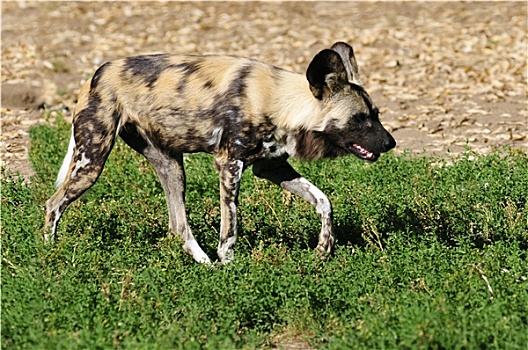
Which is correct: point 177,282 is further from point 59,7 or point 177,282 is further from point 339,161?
point 59,7

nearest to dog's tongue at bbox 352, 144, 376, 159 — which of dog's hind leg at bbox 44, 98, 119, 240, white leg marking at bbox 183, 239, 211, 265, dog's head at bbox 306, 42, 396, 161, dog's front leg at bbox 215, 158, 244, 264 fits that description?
dog's head at bbox 306, 42, 396, 161

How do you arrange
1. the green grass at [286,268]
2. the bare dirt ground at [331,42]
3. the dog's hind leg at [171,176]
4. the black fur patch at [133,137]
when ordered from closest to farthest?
the green grass at [286,268]
the black fur patch at [133,137]
the dog's hind leg at [171,176]
the bare dirt ground at [331,42]

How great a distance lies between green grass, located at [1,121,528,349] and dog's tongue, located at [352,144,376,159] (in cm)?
40

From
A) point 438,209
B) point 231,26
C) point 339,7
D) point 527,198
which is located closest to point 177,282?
point 438,209

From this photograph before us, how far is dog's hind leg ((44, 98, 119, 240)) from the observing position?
5117 millimetres

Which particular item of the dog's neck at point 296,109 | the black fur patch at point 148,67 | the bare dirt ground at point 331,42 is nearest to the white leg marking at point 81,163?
the black fur patch at point 148,67

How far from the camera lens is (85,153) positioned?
16.9ft

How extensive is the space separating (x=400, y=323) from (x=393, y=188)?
2.22m

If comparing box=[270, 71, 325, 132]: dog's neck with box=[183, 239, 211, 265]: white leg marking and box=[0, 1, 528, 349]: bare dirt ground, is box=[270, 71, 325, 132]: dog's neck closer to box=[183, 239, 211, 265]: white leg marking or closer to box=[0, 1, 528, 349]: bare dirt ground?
box=[183, 239, 211, 265]: white leg marking

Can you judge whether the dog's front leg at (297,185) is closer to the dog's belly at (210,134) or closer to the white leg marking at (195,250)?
the dog's belly at (210,134)

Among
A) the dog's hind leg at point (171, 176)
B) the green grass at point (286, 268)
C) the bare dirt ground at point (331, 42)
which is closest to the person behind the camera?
the green grass at point (286, 268)

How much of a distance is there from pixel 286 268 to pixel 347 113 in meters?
1.03

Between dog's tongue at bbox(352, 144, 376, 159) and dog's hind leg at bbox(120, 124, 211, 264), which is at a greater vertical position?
dog's tongue at bbox(352, 144, 376, 159)

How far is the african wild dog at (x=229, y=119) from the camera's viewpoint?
16.1 feet
